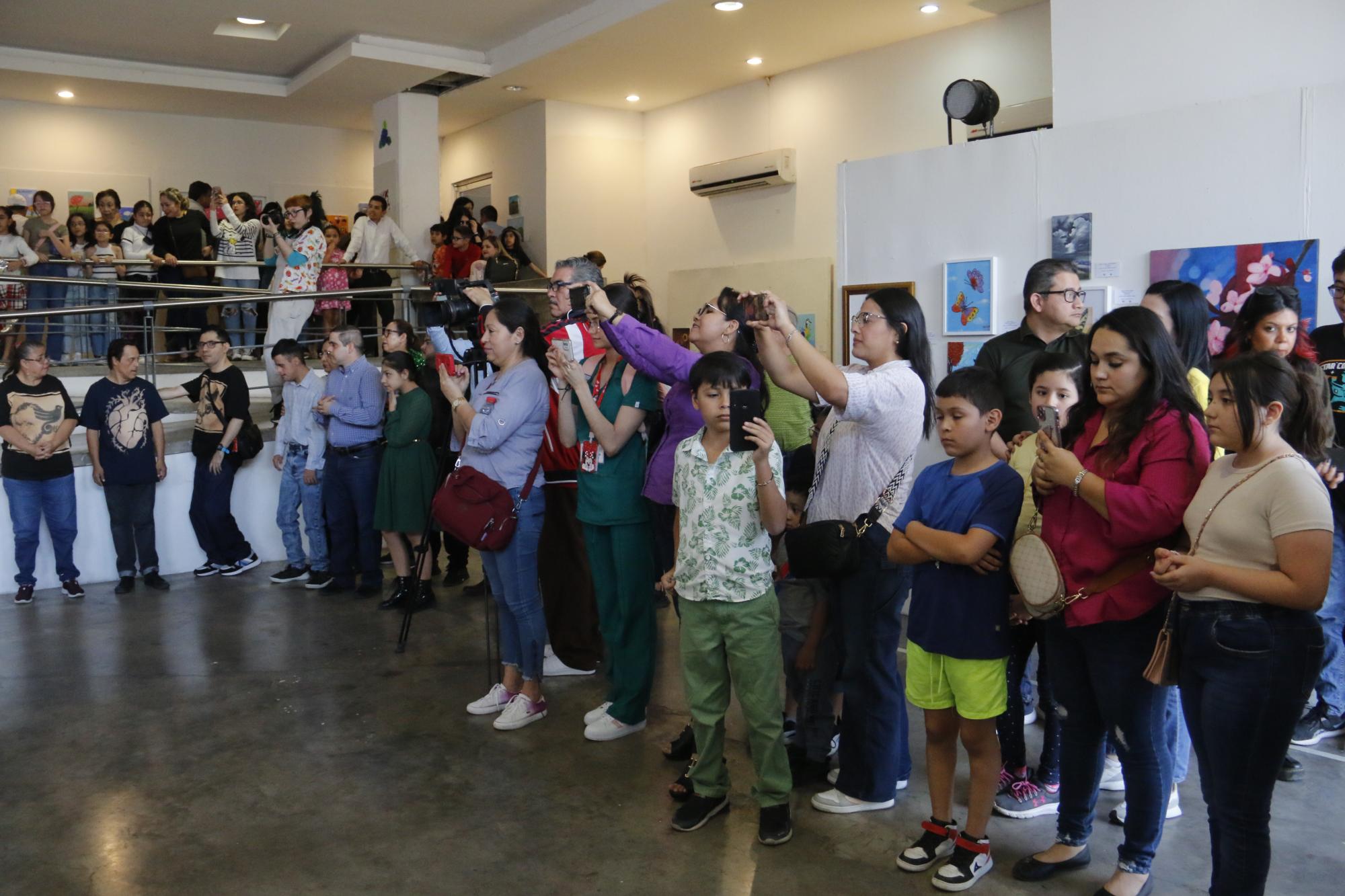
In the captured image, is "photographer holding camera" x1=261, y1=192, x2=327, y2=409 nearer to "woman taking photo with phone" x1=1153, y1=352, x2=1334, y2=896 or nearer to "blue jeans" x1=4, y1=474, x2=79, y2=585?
"blue jeans" x1=4, y1=474, x2=79, y2=585

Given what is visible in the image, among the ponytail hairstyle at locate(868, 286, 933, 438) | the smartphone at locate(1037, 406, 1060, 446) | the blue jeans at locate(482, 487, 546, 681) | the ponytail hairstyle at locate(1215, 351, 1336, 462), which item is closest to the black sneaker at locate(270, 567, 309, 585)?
the blue jeans at locate(482, 487, 546, 681)

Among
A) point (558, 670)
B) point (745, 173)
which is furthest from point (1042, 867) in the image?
point (745, 173)

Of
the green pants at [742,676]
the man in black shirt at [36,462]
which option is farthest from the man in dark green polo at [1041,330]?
the man in black shirt at [36,462]

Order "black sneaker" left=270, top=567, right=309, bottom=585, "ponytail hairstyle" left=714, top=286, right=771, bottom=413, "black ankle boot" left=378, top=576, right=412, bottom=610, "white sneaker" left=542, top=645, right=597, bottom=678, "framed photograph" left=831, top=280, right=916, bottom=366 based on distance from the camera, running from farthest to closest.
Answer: "black sneaker" left=270, top=567, right=309, bottom=585 < "framed photograph" left=831, top=280, right=916, bottom=366 < "black ankle boot" left=378, top=576, right=412, bottom=610 < "white sneaker" left=542, top=645, right=597, bottom=678 < "ponytail hairstyle" left=714, top=286, right=771, bottom=413

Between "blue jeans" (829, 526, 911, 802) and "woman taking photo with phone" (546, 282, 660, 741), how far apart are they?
2.60ft

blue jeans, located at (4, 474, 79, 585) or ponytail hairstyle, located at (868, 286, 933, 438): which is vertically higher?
ponytail hairstyle, located at (868, 286, 933, 438)

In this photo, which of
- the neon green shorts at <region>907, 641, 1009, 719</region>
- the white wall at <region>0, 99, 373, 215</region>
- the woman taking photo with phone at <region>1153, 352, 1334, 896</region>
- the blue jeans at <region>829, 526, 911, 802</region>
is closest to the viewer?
the woman taking photo with phone at <region>1153, 352, 1334, 896</region>

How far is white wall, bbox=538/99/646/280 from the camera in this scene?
1050 cm

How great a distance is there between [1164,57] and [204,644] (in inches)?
216

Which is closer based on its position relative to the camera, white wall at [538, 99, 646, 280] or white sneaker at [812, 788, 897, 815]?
white sneaker at [812, 788, 897, 815]

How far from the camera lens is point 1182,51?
4973mm

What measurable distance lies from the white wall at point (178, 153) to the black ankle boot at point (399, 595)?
321 inches

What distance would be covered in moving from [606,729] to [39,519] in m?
4.19

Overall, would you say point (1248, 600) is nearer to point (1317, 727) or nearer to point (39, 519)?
point (1317, 727)
